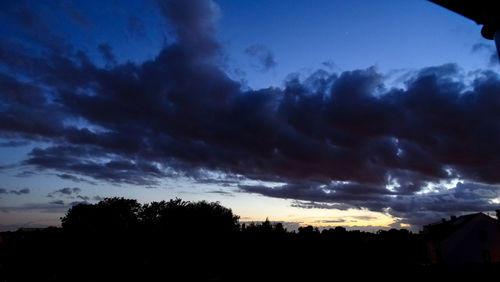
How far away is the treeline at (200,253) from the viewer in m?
9.88

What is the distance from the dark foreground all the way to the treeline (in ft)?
0.11

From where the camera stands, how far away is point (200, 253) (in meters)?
21.5

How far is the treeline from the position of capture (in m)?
9.88

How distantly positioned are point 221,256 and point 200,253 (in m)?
4.47

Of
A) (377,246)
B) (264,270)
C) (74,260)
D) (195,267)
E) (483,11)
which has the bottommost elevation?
(74,260)

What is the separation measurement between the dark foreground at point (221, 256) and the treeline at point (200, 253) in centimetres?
3

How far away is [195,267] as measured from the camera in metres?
20.7

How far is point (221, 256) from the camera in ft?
57.9

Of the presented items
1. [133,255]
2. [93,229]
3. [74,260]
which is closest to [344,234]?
[133,255]

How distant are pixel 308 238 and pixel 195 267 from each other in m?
12.8

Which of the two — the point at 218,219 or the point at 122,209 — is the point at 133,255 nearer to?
the point at 218,219

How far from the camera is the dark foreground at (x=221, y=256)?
9789 millimetres

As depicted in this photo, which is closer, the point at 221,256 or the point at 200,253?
the point at 221,256

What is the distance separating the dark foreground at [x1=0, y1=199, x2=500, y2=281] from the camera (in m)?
9.79
